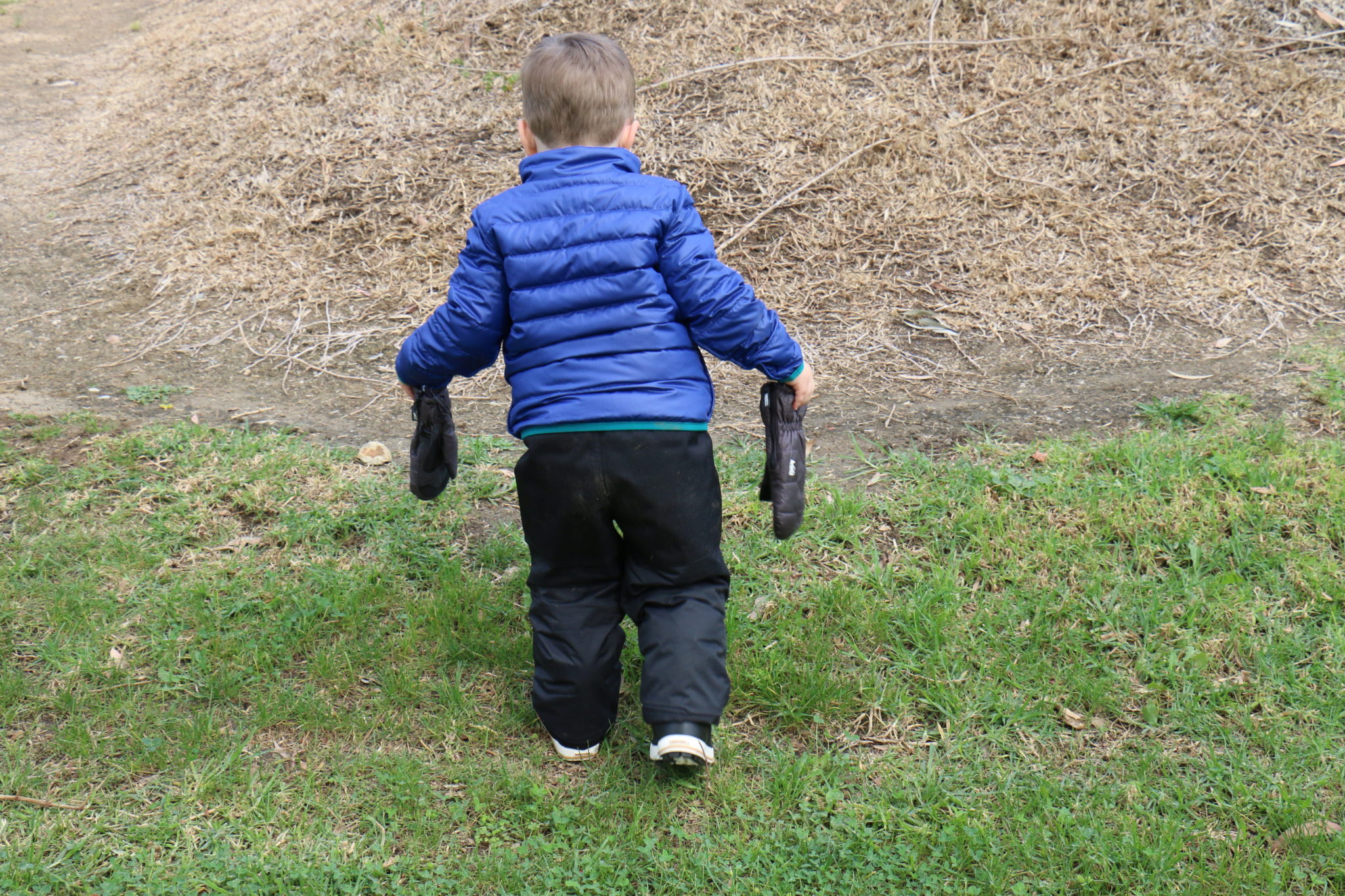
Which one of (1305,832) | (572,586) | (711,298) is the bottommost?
(1305,832)

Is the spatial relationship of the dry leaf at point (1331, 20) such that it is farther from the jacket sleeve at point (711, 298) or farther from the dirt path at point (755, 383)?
the jacket sleeve at point (711, 298)

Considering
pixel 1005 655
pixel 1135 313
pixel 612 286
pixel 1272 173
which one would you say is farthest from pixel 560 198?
pixel 1272 173

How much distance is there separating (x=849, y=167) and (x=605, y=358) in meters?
4.06

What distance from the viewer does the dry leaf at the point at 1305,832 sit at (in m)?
2.45

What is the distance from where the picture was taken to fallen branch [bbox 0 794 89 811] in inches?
102

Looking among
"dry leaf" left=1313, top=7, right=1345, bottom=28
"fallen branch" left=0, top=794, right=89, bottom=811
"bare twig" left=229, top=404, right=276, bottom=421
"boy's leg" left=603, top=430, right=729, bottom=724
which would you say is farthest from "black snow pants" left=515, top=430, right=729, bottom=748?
"dry leaf" left=1313, top=7, right=1345, bottom=28

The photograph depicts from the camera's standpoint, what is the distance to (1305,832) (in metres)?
2.47

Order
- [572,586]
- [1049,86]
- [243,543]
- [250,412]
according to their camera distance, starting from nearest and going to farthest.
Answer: [572,586] < [243,543] < [250,412] < [1049,86]

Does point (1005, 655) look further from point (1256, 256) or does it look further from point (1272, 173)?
point (1272, 173)

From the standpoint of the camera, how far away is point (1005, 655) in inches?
121

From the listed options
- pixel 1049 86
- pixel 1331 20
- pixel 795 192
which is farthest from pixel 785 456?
pixel 1331 20

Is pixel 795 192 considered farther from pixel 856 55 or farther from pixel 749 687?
pixel 749 687

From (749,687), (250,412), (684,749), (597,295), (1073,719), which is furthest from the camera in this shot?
(250,412)

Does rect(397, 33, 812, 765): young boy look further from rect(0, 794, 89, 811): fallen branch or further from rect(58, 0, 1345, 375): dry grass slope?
rect(58, 0, 1345, 375): dry grass slope
